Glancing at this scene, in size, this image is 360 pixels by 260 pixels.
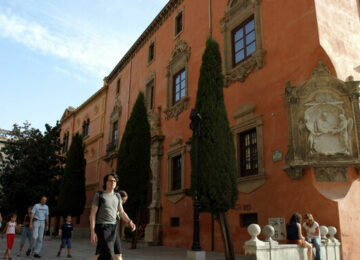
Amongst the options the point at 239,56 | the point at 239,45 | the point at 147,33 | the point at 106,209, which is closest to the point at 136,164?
the point at 239,56

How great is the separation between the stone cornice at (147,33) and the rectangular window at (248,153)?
931 centimetres

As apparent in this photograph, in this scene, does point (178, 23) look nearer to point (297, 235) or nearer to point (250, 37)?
point (250, 37)

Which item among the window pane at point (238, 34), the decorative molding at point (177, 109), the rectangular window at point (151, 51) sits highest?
the rectangular window at point (151, 51)

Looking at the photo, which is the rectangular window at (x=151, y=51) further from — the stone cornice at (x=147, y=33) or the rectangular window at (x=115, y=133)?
the rectangular window at (x=115, y=133)

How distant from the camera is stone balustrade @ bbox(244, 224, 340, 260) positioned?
649cm

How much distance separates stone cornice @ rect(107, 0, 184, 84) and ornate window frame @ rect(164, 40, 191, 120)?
2707mm

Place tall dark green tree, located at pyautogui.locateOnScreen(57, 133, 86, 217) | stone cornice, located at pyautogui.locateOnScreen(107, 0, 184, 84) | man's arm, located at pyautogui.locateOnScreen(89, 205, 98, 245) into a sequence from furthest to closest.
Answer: tall dark green tree, located at pyautogui.locateOnScreen(57, 133, 86, 217), stone cornice, located at pyautogui.locateOnScreen(107, 0, 184, 84), man's arm, located at pyautogui.locateOnScreen(89, 205, 98, 245)

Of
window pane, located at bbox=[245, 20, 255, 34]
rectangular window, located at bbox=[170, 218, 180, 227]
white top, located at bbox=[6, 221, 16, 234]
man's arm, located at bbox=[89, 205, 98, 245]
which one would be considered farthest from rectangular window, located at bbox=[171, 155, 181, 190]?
man's arm, located at bbox=[89, 205, 98, 245]

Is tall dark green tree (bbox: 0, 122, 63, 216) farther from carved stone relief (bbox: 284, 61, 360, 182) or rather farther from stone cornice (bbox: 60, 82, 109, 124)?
carved stone relief (bbox: 284, 61, 360, 182)

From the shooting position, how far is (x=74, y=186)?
21656 mm

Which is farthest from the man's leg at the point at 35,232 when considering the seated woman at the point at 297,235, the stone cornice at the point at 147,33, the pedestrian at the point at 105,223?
the stone cornice at the point at 147,33

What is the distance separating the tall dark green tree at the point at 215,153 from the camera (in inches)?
352

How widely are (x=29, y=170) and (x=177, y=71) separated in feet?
45.6

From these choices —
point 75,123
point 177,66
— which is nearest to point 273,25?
point 177,66
